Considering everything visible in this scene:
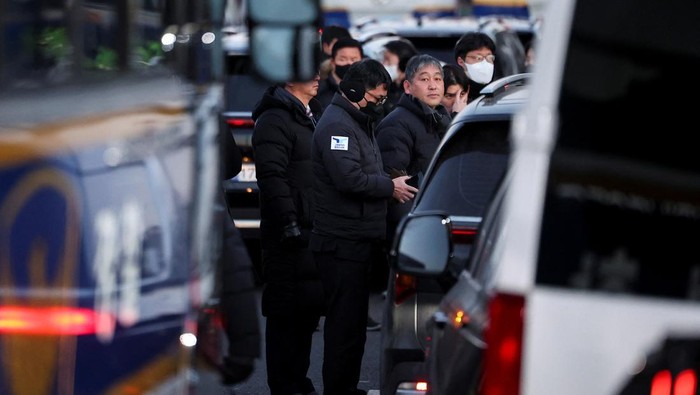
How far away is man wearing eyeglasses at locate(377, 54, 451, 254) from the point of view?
1002cm

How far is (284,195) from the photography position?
883 centimetres

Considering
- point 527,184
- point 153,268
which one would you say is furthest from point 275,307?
point 527,184

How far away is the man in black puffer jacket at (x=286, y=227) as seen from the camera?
8.82m

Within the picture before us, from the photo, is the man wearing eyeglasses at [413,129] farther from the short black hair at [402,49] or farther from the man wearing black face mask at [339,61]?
the short black hair at [402,49]

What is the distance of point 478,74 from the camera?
12.0 m

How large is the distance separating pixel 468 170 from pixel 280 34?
2047 millimetres

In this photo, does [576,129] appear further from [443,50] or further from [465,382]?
[443,50]

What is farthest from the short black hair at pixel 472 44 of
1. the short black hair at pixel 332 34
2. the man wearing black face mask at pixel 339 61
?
the short black hair at pixel 332 34

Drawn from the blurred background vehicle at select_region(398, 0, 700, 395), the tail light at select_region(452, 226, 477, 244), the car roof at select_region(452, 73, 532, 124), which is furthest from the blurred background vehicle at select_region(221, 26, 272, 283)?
the blurred background vehicle at select_region(398, 0, 700, 395)

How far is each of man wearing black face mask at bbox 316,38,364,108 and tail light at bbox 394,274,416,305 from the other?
530 centimetres

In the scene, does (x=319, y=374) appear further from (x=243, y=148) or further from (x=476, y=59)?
(x=243, y=148)

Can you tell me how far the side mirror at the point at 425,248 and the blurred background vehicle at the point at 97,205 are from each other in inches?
31.5

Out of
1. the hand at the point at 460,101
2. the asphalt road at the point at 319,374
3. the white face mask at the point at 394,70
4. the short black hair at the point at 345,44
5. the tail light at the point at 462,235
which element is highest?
the short black hair at the point at 345,44

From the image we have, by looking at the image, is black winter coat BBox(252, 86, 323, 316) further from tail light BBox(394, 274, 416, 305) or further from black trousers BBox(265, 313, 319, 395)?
tail light BBox(394, 274, 416, 305)
